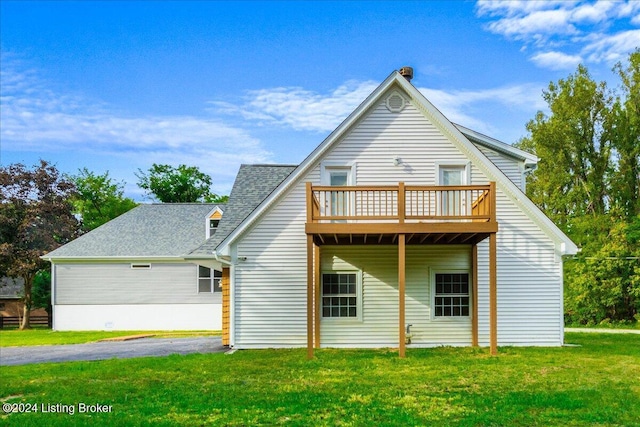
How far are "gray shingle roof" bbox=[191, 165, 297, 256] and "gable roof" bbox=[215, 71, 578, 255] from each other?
1.12 m

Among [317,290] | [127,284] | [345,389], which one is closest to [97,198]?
[127,284]

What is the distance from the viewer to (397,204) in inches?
615

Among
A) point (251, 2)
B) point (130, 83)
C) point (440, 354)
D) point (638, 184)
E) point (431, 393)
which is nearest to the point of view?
point (431, 393)

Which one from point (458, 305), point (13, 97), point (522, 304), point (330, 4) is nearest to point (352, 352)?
point (458, 305)

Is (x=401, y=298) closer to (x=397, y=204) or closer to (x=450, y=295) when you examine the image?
(x=397, y=204)

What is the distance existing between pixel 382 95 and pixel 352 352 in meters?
7.11

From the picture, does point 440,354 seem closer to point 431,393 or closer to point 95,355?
point 431,393

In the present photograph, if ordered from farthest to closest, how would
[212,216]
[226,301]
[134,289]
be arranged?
[134,289] → [212,216] → [226,301]

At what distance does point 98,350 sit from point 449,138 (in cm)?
1216

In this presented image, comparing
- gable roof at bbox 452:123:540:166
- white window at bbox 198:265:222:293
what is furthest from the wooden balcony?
white window at bbox 198:265:222:293

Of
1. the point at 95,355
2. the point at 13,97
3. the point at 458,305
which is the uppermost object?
the point at 13,97

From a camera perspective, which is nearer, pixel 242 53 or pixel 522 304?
pixel 522 304

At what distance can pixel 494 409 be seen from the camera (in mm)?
8523

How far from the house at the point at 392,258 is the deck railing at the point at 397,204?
86mm
